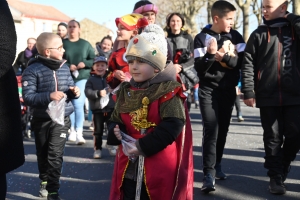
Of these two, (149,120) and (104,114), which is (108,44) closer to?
(104,114)

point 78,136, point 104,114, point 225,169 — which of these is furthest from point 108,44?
point 225,169

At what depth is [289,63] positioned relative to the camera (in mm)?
5750

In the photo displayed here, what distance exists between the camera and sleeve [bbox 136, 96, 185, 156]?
349 centimetres

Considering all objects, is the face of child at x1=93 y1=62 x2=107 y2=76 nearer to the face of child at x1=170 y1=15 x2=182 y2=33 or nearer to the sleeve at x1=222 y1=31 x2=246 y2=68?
the face of child at x1=170 y1=15 x2=182 y2=33

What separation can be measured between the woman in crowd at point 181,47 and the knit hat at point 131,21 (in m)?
1.35

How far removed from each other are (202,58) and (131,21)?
0.93 meters

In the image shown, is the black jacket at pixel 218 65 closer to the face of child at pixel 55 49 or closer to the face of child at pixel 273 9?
the face of child at pixel 273 9

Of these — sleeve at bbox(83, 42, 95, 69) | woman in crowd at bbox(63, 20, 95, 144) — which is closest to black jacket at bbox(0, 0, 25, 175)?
→ woman in crowd at bbox(63, 20, 95, 144)

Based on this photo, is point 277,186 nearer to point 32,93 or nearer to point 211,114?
point 211,114

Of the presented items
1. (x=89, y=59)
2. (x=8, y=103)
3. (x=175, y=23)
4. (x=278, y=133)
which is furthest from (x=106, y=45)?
(x=8, y=103)

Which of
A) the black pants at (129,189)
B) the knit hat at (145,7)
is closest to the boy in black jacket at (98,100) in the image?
the knit hat at (145,7)

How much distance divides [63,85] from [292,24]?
2477mm

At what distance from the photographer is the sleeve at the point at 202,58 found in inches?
230

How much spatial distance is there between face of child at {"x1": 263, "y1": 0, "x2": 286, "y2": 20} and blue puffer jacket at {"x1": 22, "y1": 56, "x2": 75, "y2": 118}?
2.24m
